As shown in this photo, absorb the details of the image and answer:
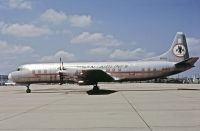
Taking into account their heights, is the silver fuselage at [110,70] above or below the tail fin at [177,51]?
below

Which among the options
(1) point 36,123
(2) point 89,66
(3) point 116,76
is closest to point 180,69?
(3) point 116,76

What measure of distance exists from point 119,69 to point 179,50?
289 inches

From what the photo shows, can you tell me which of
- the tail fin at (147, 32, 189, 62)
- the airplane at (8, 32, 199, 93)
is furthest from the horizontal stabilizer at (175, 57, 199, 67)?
the tail fin at (147, 32, 189, 62)

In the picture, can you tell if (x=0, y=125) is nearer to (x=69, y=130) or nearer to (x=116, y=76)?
(x=69, y=130)

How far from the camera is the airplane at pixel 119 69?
110 feet

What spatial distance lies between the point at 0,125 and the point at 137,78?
2554 cm

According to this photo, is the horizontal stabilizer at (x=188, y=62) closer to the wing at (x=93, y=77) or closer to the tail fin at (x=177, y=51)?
the tail fin at (x=177, y=51)

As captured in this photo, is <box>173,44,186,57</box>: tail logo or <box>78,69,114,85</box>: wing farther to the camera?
<box>173,44,186,57</box>: tail logo

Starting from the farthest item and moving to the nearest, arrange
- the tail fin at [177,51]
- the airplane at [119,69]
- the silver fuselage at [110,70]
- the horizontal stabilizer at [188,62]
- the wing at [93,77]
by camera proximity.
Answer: the tail fin at [177,51] → the silver fuselage at [110,70] → the airplane at [119,69] → the horizontal stabilizer at [188,62] → the wing at [93,77]

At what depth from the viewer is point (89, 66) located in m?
35.5

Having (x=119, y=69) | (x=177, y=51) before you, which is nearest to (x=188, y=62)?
(x=177, y=51)

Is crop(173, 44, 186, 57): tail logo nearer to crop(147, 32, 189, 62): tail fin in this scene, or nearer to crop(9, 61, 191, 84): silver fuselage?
crop(147, 32, 189, 62): tail fin

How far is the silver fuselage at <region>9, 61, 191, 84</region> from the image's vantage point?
34406 millimetres

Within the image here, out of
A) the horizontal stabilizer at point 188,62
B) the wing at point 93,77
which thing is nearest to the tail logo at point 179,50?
the horizontal stabilizer at point 188,62
